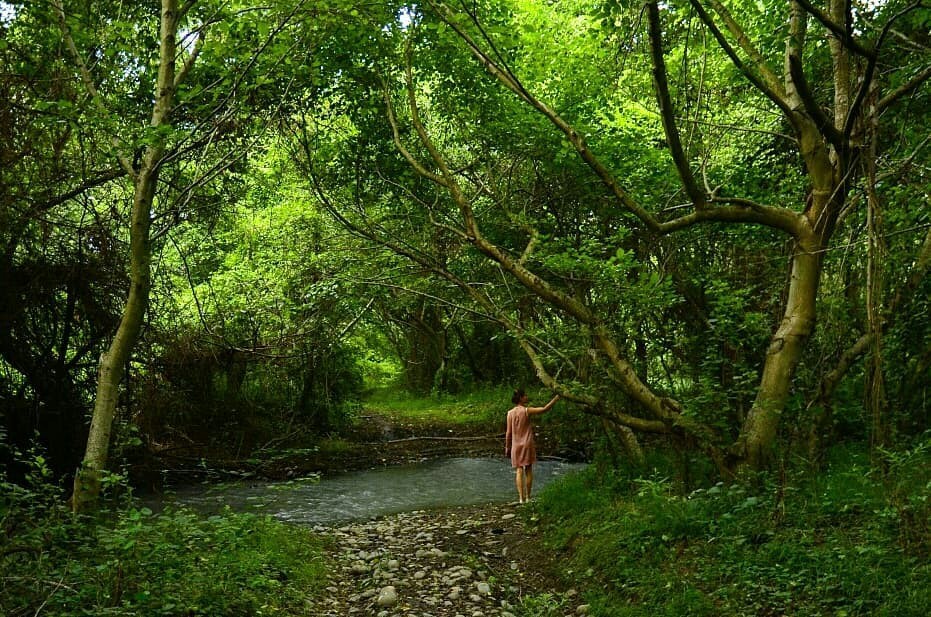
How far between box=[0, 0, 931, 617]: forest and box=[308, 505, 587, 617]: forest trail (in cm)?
6

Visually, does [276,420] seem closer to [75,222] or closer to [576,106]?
[75,222]

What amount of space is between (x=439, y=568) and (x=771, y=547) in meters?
3.84

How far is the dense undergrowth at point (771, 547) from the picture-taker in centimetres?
472

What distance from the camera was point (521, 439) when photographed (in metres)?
10.9

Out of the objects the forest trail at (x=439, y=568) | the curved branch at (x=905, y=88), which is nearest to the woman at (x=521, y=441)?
the forest trail at (x=439, y=568)

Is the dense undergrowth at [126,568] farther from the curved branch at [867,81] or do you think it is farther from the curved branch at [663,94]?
the curved branch at [867,81]

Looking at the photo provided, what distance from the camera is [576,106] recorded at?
449 inches

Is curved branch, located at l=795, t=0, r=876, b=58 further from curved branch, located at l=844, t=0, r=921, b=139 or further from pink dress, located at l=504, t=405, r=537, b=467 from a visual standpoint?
pink dress, located at l=504, t=405, r=537, b=467

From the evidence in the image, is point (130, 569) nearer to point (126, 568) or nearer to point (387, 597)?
point (126, 568)

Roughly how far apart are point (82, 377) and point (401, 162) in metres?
6.10

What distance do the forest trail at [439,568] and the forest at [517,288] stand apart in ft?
0.19

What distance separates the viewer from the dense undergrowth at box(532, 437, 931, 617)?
15.5 ft

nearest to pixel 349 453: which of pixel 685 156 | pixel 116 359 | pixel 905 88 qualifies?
pixel 116 359

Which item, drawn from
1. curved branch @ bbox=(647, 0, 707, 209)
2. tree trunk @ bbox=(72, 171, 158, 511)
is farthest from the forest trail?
curved branch @ bbox=(647, 0, 707, 209)
